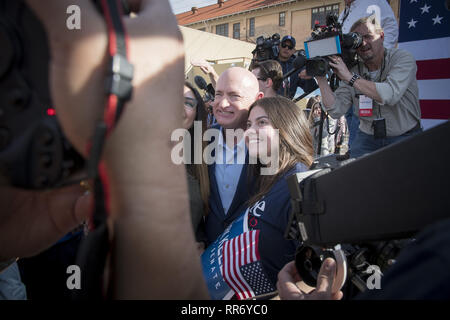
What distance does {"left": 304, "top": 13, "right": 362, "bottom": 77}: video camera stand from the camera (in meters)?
2.76

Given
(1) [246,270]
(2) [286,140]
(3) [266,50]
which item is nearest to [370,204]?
(1) [246,270]

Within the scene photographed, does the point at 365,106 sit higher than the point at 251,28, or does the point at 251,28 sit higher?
the point at 251,28

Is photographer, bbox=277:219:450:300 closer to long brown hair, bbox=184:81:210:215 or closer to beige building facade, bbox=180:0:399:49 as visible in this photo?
long brown hair, bbox=184:81:210:215

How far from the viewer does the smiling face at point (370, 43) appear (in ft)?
9.07

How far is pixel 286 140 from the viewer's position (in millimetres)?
1780

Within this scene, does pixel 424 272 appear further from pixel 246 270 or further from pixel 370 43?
pixel 370 43

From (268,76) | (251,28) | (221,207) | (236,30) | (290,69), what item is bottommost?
(221,207)

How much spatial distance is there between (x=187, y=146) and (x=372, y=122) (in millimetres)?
1979

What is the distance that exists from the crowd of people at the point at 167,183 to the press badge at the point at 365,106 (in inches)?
49.4

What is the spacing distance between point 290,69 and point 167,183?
13.4 feet

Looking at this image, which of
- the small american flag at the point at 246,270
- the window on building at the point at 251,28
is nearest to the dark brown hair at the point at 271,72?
the small american flag at the point at 246,270

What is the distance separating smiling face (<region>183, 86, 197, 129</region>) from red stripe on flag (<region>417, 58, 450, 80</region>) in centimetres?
293

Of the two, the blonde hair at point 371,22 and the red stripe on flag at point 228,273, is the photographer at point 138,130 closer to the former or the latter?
the red stripe on flag at point 228,273
